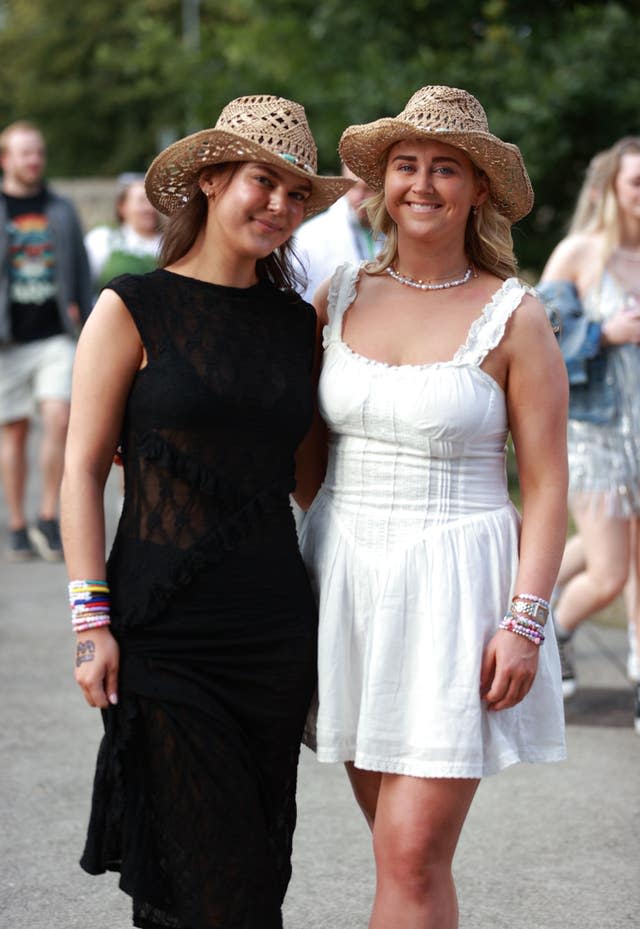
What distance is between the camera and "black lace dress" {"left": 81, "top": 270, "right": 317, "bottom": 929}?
2990 millimetres

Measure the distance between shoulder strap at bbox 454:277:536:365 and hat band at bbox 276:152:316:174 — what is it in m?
0.48

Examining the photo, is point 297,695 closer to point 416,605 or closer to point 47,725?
point 416,605

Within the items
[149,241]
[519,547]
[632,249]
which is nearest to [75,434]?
[519,547]

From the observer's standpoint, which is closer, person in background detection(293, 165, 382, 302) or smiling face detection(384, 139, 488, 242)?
smiling face detection(384, 139, 488, 242)

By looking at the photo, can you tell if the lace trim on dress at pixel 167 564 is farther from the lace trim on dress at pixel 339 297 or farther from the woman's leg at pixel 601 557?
the woman's leg at pixel 601 557

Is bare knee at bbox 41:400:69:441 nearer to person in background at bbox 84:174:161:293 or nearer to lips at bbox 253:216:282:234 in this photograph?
person in background at bbox 84:174:161:293

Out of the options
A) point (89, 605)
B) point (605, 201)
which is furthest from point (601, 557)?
point (89, 605)

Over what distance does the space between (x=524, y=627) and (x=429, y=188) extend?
95cm

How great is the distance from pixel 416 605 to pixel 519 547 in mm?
A: 269

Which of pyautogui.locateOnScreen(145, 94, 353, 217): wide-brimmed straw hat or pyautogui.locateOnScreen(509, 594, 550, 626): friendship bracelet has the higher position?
pyautogui.locateOnScreen(145, 94, 353, 217): wide-brimmed straw hat

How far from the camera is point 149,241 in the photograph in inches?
328

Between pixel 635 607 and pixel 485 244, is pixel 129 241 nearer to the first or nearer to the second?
pixel 635 607

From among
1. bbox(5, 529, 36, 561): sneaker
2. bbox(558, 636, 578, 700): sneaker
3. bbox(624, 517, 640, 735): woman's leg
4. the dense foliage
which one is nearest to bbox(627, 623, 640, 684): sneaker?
bbox(624, 517, 640, 735): woman's leg

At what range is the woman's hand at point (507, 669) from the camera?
306 centimetres
